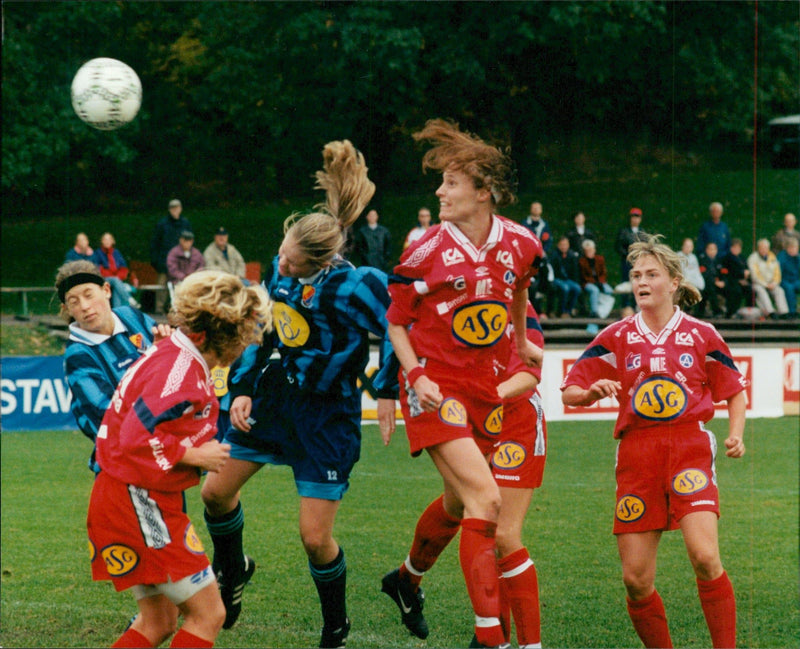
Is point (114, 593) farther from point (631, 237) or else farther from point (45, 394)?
point (631, 237)

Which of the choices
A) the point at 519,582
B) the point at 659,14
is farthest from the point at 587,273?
the point at 519,582

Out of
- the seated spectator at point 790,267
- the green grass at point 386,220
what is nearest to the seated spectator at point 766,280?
the seated spectator at point 790,267

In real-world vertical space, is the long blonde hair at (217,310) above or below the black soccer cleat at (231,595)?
above

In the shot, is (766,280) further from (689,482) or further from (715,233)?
(689,482)

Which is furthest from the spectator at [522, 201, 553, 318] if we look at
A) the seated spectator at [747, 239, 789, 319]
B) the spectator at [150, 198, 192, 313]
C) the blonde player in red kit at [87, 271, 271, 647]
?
the blonde player in red kit at [87, 271, 271, 647]

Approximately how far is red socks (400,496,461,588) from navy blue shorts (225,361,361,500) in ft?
1.64

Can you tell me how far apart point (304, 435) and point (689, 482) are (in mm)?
1859

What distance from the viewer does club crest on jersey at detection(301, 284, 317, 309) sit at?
Answer: 571cm

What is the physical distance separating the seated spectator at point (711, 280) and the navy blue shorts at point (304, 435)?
14682mm

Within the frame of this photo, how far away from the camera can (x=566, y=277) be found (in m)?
19.5

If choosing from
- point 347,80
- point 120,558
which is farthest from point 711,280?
point 120,558

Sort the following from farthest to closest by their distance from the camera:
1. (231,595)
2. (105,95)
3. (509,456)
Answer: (105,95) < (231,595) < (509,456)

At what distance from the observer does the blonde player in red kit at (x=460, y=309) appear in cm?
507

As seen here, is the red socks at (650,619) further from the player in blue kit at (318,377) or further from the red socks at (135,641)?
the red socks at (135,641)
